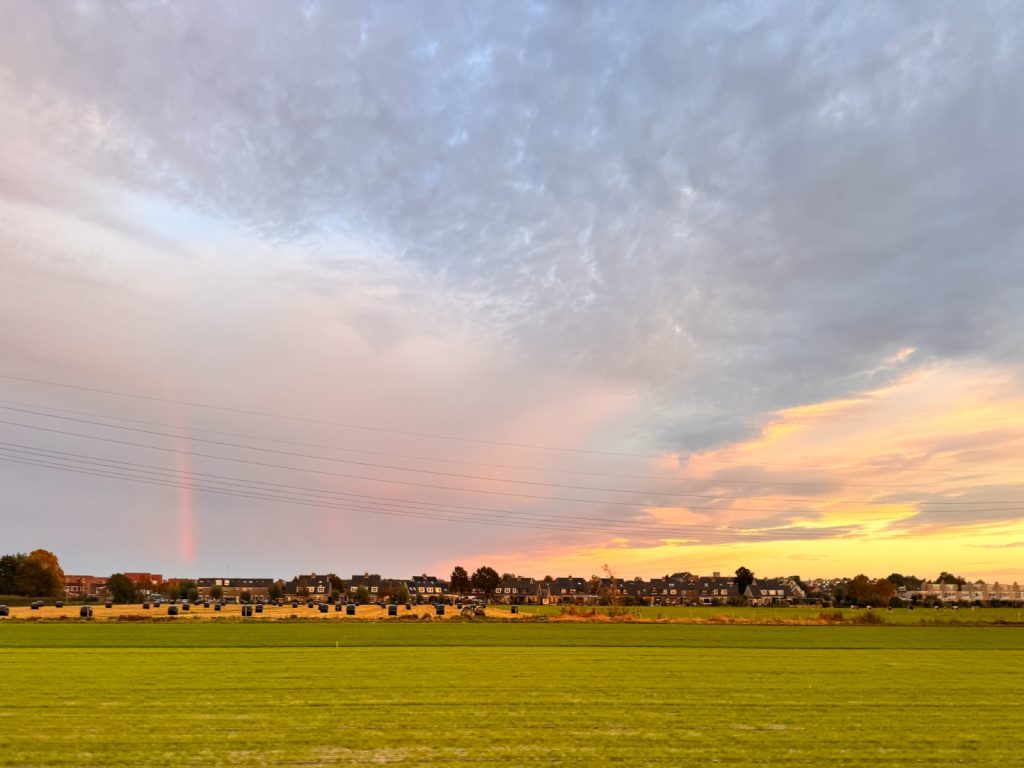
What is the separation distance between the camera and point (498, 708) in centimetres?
1648

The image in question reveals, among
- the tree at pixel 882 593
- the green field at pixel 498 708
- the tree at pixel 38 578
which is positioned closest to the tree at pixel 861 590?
the tree at pixel 882 593

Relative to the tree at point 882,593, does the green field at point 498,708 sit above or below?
below

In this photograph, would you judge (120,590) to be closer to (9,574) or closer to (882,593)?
(9,574)

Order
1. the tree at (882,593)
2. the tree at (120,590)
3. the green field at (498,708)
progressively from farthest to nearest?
1. the tree at (882,593)
2. the tree at (120,590)
3. the green field at (498,708)

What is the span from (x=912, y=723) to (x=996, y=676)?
14.2 m

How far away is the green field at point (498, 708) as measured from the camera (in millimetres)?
12188

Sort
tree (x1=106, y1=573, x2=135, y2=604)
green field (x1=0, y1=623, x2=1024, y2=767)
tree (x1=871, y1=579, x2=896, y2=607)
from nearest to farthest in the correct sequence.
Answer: green field (x1=0, y1=623, x2=1024, y2=767), tree (x1=106, y1=573, x2=135, y2=604), tree (x1=871, y1=579, x2=896, y2=607)

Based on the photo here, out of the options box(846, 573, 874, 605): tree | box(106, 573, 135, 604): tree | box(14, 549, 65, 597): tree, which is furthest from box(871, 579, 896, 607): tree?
box(14, 549, 65, 597): tree

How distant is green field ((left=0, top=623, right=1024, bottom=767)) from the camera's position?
12188mm

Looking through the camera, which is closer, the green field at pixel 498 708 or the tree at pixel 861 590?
the green field at pixel 498 708

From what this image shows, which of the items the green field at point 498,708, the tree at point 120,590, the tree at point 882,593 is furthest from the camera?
the tree at point 882,593

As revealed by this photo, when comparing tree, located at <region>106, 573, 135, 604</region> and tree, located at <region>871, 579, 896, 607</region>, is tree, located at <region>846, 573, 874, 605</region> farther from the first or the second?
tree, located at <region>106, 573, 135, 604</region>

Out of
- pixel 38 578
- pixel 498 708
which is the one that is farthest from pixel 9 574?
pixel 498 708

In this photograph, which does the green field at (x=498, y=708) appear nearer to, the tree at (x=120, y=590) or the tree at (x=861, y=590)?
the tree at (x=120, y=590)
